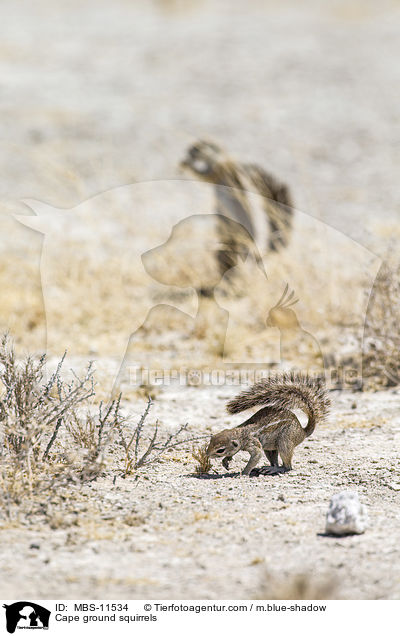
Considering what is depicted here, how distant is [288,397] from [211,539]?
99 centimetres

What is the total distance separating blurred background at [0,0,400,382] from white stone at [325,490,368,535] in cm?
288

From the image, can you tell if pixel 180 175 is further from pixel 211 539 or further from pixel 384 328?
pixel 211 539

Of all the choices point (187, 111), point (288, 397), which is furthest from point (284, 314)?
point (187, 111)

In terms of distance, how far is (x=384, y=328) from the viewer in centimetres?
554

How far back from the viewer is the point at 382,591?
2.57 m

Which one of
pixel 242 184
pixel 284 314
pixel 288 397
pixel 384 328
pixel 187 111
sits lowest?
pixel 288 397

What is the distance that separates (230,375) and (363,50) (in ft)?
37.8

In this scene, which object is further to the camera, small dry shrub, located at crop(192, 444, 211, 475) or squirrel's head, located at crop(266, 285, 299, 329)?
squirrel's head, located at crop(266, 285, 299, 329)

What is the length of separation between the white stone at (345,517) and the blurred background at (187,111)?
9.45 feet

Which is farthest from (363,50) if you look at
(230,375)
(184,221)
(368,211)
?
(230,375)
